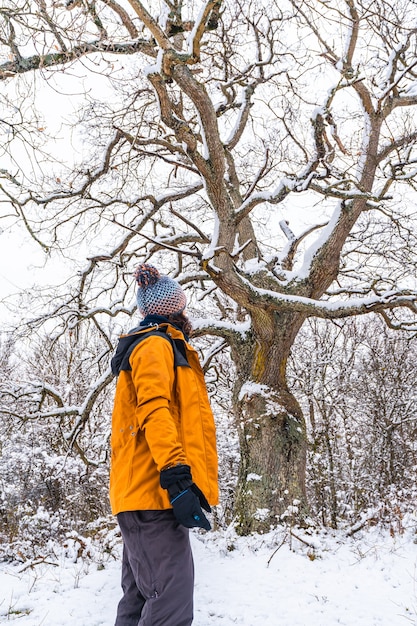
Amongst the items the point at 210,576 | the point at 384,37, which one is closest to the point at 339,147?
the point at 384,37

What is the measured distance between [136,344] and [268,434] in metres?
4.30

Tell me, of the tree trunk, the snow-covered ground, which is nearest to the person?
the snow-covered ground

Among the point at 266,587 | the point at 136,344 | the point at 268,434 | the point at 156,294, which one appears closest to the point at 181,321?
the point at 156,294

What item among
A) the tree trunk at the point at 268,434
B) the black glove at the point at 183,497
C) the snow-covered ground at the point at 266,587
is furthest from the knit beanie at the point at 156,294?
the tree trunk at the point at 268,434

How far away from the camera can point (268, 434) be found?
6176mm

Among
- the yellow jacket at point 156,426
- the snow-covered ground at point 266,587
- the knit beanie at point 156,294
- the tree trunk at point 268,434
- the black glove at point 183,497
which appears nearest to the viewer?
the black glove at point 183,497

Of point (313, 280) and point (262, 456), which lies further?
point (313, 280)

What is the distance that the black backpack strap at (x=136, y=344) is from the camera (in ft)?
7.51

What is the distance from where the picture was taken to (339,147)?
6.62 m

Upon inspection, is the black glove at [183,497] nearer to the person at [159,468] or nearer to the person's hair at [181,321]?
the person at [159,468]

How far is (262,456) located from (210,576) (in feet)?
7.06

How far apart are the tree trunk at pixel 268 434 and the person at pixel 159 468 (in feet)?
12.1

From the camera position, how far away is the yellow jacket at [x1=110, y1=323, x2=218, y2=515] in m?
2.03

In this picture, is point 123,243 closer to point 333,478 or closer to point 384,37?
point 384,37
